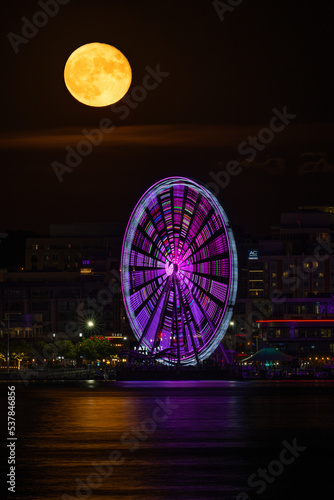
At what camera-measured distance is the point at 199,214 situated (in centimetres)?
13238

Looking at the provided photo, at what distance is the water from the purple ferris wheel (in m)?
14.0

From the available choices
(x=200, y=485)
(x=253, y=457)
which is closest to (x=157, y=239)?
(x=253, y=457)

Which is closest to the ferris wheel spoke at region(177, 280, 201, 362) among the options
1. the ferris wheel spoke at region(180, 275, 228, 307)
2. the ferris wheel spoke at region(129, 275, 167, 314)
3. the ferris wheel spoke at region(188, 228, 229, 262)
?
the ferris wheel spoke at region(180, 275, 228, 307)

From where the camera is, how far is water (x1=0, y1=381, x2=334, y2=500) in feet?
182

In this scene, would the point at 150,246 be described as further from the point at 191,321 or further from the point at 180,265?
the point at 191,321

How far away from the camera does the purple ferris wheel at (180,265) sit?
129000 mm

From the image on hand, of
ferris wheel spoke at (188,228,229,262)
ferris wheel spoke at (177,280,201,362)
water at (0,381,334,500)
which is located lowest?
water at (0,381,334,500)

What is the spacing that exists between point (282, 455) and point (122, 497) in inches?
713

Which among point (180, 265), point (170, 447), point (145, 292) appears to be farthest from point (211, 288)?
point (170, 447)

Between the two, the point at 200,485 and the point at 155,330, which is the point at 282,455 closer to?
the point at 200,485

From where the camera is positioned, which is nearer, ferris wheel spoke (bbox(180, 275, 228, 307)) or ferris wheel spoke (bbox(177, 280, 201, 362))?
ferris wheel spoke (bbox(180, 275, 228, 307))

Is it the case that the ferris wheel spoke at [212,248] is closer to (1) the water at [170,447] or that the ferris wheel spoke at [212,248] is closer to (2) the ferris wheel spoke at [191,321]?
(2) the ferris wheel spoke at [191,321]

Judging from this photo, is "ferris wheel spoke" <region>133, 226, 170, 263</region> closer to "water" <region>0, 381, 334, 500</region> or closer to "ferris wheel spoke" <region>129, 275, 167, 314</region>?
"ferris wheel spoke" <region>129, 275, 167, 314</region>

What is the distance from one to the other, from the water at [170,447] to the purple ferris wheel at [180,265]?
14.0 metres
